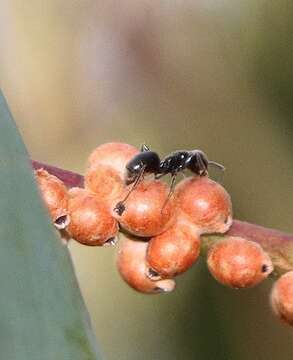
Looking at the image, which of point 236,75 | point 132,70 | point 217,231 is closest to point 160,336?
point 132,70

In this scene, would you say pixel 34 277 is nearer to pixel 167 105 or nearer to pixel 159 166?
pixel 159 166

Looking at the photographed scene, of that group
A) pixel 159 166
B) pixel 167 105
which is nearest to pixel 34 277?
pixel 159 166

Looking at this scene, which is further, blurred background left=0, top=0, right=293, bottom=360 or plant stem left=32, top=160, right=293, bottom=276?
blurred background left=0, top=0, right=293, bottom=360

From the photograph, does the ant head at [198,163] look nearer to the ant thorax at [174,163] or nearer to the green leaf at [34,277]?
the ant thorax at [174,163]

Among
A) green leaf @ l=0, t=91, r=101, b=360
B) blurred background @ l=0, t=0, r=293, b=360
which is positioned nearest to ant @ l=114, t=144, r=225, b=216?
green leaf @ l=0, t=91, r=101, b=360

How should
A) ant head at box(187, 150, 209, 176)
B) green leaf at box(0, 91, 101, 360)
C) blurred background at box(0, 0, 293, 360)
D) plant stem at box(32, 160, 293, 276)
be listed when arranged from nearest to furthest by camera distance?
1. green leaf at box(0, 91, 101, 360)
2. plant stem at box(32, 160, 293, 276)
3. ant head at box(187, 150, 209, 176)
4. blurred background at box(0, 0, 293, 360)

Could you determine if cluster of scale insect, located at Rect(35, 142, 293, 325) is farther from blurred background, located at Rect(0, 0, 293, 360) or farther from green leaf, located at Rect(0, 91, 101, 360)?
blurred background, located at Rect(0, 0, 293, 360)
